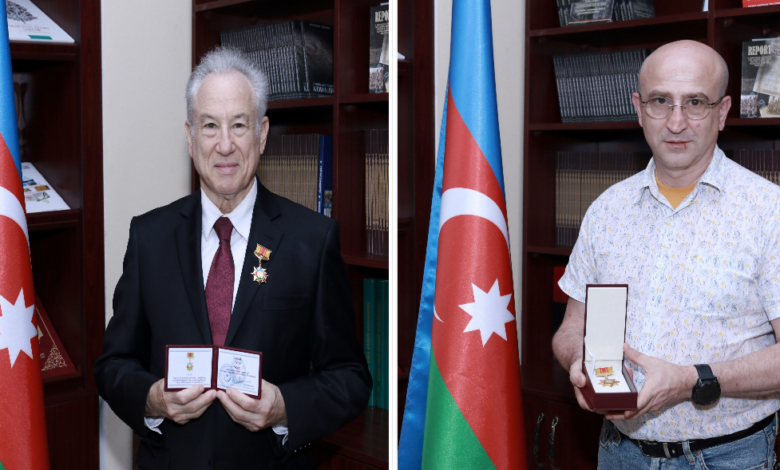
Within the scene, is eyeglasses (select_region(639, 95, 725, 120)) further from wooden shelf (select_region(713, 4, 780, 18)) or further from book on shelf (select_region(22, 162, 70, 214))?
book on shelf (select_region(22, 162, 70, 214))

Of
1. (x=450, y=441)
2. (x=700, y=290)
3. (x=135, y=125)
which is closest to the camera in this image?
(x=700, y=290)

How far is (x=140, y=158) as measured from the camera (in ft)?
7.26

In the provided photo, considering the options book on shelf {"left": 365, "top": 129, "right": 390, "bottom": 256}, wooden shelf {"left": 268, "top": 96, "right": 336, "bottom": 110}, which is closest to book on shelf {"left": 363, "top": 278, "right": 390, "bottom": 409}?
book on shelf {"left": 365, "top": 129, "right": 390, "bottom": 256}

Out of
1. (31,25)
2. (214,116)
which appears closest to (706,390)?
(214,116)

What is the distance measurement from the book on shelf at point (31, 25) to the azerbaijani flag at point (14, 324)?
1.39 ft

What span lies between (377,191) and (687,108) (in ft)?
3.30

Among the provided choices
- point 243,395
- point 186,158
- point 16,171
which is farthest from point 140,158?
point 243,395

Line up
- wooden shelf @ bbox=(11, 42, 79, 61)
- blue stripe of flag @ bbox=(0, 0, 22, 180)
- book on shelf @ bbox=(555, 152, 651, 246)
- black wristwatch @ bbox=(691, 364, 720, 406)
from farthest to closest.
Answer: book on shelf @ bbox=(555, 152, 651, 246)
wooden shelf @ bbox=(11, 42, 79, 61)
blue stripe of flag @ bbox=(0, 0, 22, 180)
black wristwatch @ bbox=(691, 364, 720, 406)

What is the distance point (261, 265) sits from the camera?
160cm

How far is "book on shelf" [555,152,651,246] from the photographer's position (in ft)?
8.71

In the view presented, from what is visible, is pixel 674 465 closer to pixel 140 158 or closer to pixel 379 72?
pixel 379 72

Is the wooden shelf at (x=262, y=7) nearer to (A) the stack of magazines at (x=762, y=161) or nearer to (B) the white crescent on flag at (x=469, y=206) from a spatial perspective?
(B) the white crescent on flag at (x=469, y=206)

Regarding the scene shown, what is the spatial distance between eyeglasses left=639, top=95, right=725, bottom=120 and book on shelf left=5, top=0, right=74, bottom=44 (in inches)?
64.3

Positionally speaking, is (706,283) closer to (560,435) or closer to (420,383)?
(420,383)
